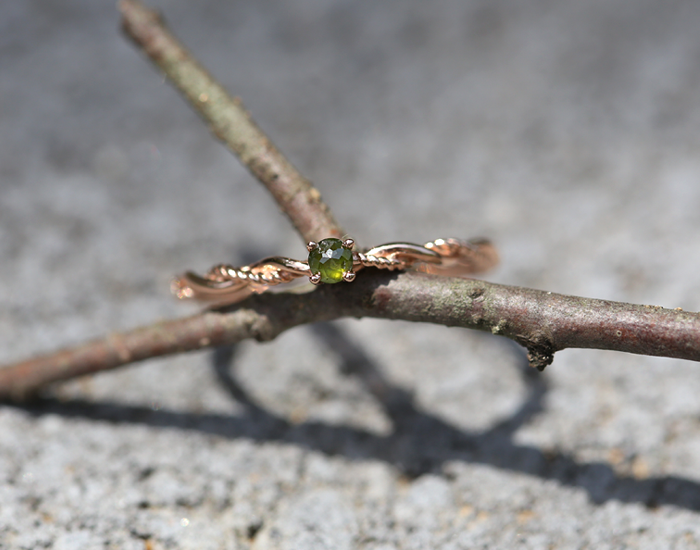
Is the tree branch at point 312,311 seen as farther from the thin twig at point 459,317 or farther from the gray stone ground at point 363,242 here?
the gray stone ground at point 363,242

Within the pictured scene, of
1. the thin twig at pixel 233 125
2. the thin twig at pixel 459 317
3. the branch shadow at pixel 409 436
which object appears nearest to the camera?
the thin twig at pixel 459 317

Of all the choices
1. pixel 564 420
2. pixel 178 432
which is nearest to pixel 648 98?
pixel 564 420

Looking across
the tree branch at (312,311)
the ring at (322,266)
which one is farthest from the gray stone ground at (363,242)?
the ring at (322,266)

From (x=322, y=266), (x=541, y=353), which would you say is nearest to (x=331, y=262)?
(x=322, y=266)

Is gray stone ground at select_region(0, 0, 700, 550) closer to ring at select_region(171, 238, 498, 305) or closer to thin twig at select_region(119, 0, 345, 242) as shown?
ring at select_region(171, 238, 498, 305)

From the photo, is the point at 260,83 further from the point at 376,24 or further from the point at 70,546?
the point at 70,546
